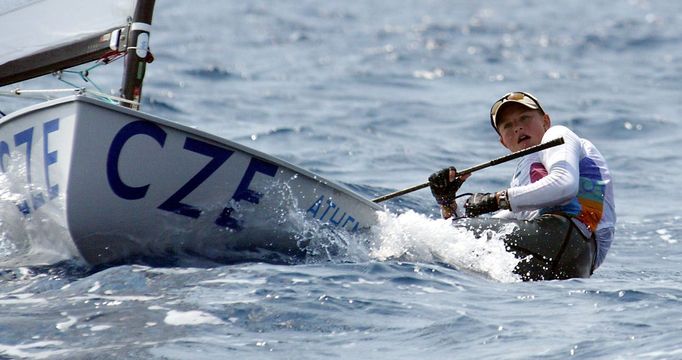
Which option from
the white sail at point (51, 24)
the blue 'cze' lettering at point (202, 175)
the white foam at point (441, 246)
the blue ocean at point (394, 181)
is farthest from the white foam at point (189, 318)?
the white sail at point (51, 24)

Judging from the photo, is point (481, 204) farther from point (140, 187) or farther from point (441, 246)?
point (140, 187)

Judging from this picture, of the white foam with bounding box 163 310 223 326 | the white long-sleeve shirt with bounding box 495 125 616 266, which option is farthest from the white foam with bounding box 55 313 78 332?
the white long-sleeve shirt with bounding box 495 125 616 266

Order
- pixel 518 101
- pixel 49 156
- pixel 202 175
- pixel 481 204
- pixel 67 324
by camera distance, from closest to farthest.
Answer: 1. pixel 67 324
2. pixel 49 156
3. pixel 202 175
4. pixel 481 204
5. pixel 518 101

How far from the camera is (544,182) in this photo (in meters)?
5.65

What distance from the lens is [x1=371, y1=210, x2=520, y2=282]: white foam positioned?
588cm

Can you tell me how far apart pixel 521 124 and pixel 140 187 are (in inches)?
79.6

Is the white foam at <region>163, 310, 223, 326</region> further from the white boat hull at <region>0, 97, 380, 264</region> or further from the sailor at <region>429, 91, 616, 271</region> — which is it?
the sailor at <region>429, 91, 616, 271</region>

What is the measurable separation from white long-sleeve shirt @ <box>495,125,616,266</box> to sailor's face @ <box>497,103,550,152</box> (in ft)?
0.31

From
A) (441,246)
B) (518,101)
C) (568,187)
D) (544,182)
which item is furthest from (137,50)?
(568,187)

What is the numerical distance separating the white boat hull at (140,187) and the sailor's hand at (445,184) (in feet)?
1.65

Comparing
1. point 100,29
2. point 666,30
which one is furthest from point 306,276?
point 666,30

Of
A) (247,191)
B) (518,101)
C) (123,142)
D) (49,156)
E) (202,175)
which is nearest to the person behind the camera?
(123,142)

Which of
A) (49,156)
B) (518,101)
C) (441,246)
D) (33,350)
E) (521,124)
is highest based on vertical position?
(518,101)

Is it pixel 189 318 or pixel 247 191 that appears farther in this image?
pixel 247 191
